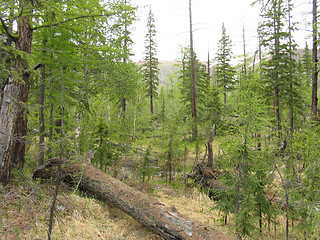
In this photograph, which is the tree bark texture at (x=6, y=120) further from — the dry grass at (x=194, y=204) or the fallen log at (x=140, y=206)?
the dry grass at (x=194, y=204)

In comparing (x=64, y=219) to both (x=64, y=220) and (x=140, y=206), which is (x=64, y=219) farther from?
(x=140, y=206)

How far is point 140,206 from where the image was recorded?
5.42 m

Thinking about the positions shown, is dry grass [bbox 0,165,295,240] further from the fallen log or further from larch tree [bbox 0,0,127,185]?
larch tree [bbox 0,0,127,185]

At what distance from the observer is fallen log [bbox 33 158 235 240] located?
4.58m

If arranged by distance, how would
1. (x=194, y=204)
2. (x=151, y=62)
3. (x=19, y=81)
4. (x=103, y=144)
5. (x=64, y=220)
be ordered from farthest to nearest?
1. (x=151, y=62)
2. (x=103, y=144)
3. (x=194, y=204)
4. (x=19, y=81)
5. (x=64, y=220)

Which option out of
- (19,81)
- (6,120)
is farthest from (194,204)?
(19,81)

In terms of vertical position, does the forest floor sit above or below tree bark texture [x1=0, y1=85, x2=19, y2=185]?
below

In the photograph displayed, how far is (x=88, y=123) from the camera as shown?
9000 millimetres

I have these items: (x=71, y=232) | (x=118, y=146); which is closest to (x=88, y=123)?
(x=118, y=146)

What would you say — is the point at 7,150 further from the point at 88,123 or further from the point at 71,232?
the point at 88,123

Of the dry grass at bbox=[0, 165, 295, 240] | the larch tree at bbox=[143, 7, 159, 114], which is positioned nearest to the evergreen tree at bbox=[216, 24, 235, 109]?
the larch tree at bbox=[143, 7, 159, 114]

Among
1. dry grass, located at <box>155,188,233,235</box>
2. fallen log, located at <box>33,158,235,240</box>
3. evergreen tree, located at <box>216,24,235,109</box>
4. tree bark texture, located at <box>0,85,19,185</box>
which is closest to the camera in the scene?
fallen log, located at <box>33,158,235,240</box>

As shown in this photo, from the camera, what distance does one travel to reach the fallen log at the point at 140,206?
458 centimetres

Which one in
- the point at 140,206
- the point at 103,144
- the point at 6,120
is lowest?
the point at 140,206
